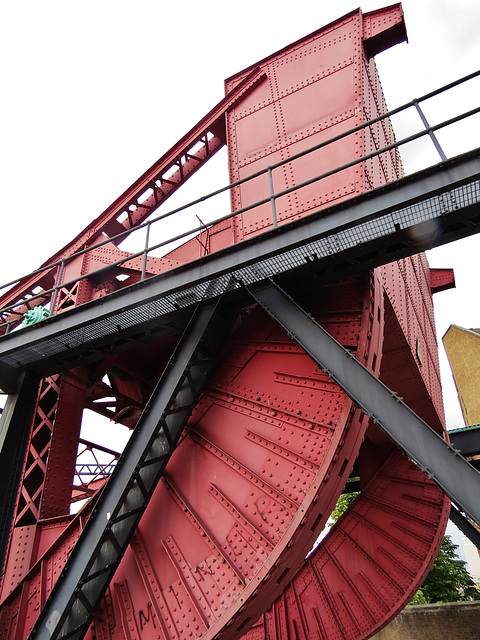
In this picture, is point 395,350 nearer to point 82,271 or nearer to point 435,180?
point 435,180

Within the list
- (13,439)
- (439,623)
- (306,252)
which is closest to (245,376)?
(306,252)

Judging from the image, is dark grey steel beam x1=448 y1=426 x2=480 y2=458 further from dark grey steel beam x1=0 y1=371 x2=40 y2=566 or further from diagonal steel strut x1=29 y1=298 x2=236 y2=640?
dark grey steel beam x1=0 y1=371 x2=40 y2=566

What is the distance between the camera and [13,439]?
6.34m

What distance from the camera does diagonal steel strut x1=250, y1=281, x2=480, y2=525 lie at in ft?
11.3

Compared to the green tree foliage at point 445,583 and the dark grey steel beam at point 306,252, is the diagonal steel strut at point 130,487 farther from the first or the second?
the green tree foliage at point 445,583

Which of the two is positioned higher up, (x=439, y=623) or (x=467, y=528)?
(x=467, y=528)

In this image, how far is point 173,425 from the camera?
5227 millimetres

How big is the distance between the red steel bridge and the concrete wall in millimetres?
9576

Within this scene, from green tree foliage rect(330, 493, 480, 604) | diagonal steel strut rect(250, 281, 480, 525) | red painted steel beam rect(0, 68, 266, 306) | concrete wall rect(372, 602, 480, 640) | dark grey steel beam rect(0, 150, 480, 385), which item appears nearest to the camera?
diagonal steel strut rect(250, 281, 480, 525)

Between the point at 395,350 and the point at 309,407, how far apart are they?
362 cm

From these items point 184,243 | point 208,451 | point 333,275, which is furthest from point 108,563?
point 184,243

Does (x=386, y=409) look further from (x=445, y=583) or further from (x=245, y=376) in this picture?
(x=445, y=583)

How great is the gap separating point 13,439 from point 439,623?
1410 cm

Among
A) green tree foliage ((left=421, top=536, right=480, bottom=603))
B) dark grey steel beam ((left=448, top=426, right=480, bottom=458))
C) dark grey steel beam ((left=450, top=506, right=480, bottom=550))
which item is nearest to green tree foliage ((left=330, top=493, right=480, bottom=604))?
green tree foliage ((left=421, top=536, right=480, bottom=603))
